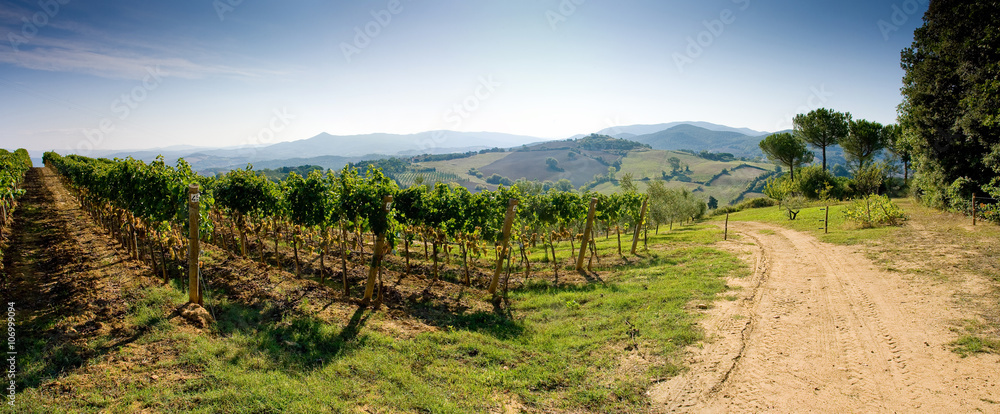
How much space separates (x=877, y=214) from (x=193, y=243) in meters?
30.5

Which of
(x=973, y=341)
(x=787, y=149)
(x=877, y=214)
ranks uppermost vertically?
(x=787, y=149)

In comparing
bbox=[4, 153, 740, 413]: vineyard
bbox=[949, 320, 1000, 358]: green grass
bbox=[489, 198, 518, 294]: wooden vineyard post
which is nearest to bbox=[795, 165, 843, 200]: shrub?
bbox=[4, 153, 740, 413]: vineyard

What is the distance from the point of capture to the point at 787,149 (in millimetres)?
58812

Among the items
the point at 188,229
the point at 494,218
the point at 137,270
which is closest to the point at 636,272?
the point at 494,218

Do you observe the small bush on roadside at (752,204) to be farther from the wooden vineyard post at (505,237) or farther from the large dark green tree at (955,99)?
the wooden vineyard post at (505,237)

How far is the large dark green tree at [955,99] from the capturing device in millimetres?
17641

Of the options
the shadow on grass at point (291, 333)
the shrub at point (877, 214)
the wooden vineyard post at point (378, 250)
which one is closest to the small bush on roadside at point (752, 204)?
the shrub at point (877, 214)

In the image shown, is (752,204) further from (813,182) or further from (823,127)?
(823,127)

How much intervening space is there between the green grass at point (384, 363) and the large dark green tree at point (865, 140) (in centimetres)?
6198

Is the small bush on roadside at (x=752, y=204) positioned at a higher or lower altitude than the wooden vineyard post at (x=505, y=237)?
lower

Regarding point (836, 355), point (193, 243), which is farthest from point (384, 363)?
point (836, 355)

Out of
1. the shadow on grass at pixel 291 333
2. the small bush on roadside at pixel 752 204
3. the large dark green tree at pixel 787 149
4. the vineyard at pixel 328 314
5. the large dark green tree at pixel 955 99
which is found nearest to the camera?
the vineyard at pixel 328 314

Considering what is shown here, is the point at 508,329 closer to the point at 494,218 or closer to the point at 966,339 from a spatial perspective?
the point at 494,218

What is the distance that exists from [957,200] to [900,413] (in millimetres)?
24337
